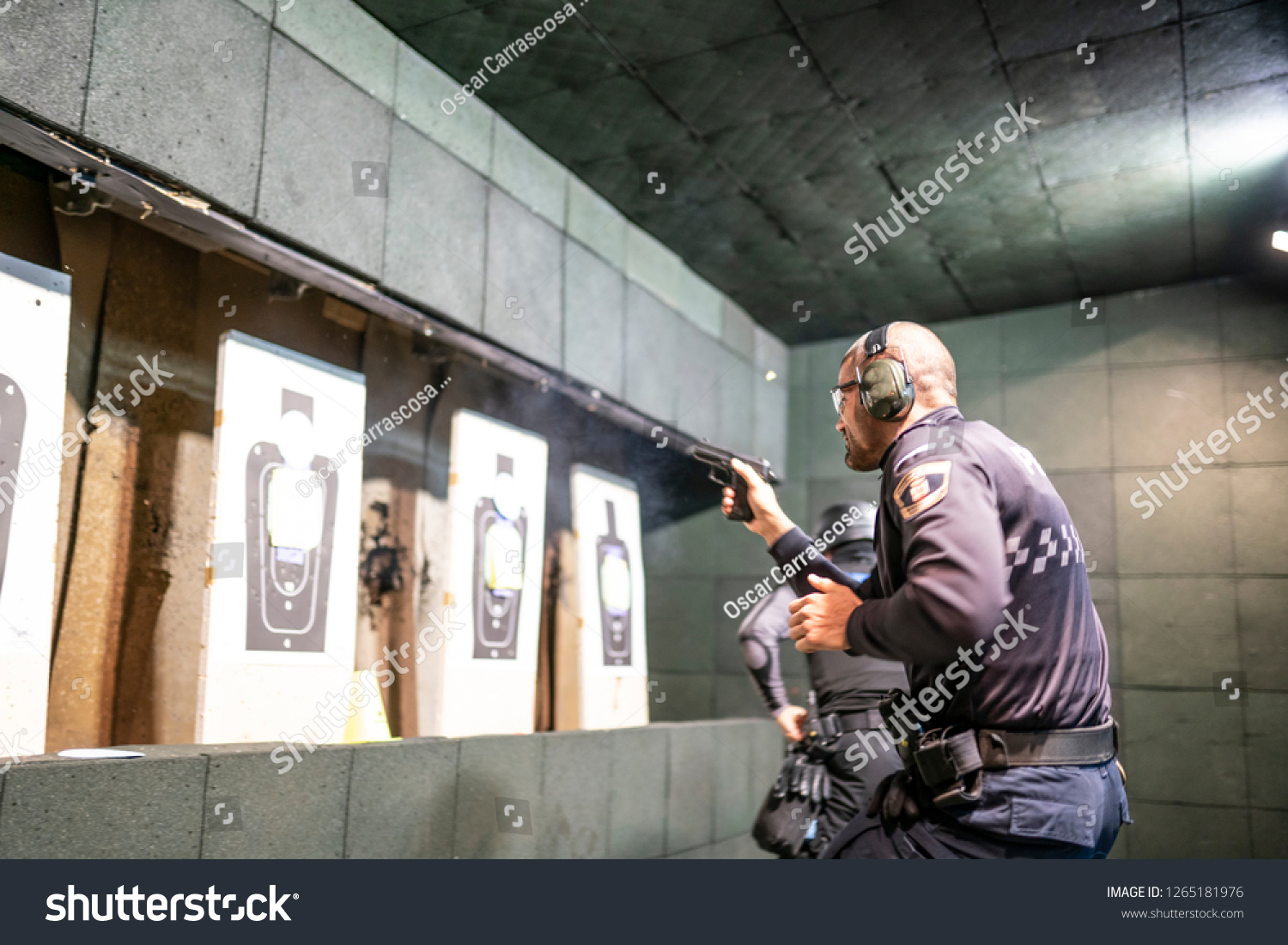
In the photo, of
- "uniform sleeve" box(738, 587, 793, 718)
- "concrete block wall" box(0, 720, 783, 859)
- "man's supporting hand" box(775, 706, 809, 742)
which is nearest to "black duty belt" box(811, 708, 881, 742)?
"man's supporting hand" box(775, 706, 809, 742)

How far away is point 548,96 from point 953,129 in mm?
1831

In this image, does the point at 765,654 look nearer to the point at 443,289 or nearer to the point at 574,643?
the point at 574,643

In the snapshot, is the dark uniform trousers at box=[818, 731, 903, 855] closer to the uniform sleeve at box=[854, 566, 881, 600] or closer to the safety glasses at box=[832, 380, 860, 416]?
the uniform sleeve at box=[854, 566, 881, 600]

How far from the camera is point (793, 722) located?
12.7 ft

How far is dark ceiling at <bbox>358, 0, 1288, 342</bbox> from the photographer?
12.2 ft

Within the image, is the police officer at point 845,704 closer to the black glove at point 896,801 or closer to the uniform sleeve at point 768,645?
the uniform sleeve at point 768,645

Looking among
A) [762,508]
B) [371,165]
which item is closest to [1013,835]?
[762,508]

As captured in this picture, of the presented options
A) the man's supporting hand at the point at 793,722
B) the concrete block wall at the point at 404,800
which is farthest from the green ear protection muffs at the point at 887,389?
the man's supporting hand at the point at 793,722

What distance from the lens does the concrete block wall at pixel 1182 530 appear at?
4.25m

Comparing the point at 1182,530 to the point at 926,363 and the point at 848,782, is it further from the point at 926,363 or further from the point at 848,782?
the point at 926,363

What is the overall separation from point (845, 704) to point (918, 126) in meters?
2.61

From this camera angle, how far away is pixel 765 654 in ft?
13.6

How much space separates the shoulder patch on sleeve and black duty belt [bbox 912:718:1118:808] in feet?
1.36

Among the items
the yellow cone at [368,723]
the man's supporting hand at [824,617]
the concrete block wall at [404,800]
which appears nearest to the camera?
the man's supporting hand at [824,617]
